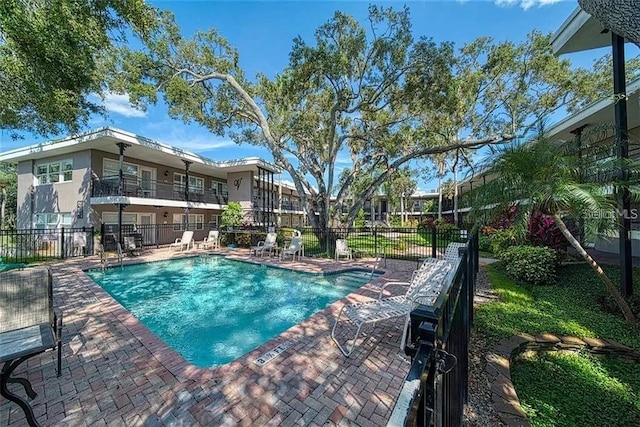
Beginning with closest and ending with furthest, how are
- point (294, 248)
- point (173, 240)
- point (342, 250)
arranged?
point (342, 250) → point (294, 248) → point (173, 240)

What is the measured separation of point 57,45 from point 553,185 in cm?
930

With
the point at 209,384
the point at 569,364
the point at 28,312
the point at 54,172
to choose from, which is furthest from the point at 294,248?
the point at 54,172

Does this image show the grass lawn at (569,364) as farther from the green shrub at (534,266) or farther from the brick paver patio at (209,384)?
the brick paver patio at (209,384)

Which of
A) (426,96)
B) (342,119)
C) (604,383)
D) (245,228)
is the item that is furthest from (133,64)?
(604,383)

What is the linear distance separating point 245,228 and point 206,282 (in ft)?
24.7

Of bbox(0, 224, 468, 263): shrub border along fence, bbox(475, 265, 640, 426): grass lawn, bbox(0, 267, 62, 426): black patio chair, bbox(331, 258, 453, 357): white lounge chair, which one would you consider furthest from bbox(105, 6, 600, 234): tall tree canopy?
bbox(0, 267, 62, 426): black patio chair

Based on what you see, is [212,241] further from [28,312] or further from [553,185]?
[553,185]

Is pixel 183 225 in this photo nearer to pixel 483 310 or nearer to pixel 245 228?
pixel 245 228

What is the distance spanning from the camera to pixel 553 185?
4.28m

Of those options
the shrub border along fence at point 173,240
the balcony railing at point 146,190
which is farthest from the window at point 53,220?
the balcony railing at point 146,190

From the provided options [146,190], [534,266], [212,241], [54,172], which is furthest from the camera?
[146,190]

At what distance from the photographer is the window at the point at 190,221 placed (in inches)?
715

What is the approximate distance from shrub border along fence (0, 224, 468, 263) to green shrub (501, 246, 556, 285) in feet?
6.46

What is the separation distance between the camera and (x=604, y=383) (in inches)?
128
